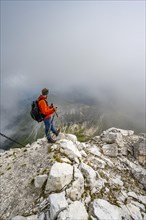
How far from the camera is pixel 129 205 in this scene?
8.03m

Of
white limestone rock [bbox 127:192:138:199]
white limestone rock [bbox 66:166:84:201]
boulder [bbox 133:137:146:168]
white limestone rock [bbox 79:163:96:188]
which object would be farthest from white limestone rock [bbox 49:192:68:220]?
boulder [bbox 133:137:146:168]

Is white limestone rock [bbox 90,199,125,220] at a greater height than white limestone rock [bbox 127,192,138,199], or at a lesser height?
greater

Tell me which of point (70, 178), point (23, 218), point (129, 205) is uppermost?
point (70, 178)

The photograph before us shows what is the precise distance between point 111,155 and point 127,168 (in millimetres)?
1966

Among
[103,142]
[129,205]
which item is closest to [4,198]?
[129,205]

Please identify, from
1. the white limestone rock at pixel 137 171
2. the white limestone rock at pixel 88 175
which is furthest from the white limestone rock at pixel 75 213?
the white limestone rock at pixel 137 171

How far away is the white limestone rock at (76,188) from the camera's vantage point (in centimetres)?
716

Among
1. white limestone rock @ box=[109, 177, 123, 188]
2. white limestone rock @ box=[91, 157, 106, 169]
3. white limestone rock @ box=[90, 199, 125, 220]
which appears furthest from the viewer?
white limestone rock @ box=[91, 157, 106, 169]

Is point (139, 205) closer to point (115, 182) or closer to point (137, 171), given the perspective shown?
point (115, 182)

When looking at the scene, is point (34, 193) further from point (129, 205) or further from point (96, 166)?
point (129, 205)

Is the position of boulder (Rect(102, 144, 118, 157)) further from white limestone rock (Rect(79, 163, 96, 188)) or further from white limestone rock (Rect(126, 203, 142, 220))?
white limestone rock (Rect(126, 203, 142, 220))

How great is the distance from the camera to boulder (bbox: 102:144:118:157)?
1364cm

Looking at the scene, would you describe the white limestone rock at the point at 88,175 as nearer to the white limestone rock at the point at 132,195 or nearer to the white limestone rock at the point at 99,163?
the white limestone rock at the point at 99,163

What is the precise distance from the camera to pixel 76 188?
24.7ft
